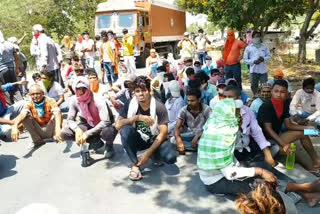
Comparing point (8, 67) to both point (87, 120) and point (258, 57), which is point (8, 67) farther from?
point (258, 57)

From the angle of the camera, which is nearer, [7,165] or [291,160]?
[291,160]

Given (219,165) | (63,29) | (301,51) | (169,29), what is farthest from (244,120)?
(63,29)

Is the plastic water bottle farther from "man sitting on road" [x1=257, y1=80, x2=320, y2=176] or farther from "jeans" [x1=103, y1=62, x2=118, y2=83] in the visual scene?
"jeans" [x1=103, y1=62, x2=118, y2=83]

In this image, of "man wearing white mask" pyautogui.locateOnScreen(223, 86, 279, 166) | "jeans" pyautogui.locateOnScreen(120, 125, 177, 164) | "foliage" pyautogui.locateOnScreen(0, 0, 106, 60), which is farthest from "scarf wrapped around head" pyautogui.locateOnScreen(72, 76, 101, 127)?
"foliage" pyautogui.locateOnScreen(0, 0, 106, 60)

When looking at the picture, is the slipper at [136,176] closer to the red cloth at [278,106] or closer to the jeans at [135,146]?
the jeans at [135,146]

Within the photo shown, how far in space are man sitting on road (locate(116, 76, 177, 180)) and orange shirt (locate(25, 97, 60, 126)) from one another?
1444 mm

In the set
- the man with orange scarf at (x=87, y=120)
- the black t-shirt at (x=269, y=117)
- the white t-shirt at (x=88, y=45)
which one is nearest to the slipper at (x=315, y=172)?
the black t-shirt at (x=269, y=117)

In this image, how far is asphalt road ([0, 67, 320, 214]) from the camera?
3.11 metres

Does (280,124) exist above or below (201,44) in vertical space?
below

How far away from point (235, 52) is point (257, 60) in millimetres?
575

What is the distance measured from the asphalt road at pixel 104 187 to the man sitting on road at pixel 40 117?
1.19 ft

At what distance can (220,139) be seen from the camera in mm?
2742

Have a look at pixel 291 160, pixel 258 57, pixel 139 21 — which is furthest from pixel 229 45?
pixel 139 21

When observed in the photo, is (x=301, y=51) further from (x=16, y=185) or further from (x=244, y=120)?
(x=16, y=185)
